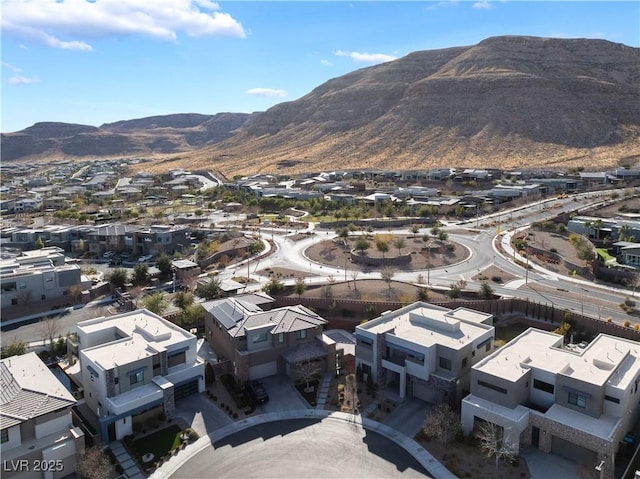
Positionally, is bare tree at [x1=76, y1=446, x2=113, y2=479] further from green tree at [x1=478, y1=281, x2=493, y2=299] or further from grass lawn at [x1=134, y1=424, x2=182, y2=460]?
green tree at [x1=478, y1=281, x2=493, y2=299]

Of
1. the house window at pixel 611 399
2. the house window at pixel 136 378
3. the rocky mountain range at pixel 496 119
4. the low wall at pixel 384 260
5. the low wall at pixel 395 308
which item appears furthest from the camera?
the rocky mountain range at pixel 496 119

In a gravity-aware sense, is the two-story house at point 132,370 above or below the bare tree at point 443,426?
above

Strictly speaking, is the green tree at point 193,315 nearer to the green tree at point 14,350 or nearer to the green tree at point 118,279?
the green tree at point 14,350

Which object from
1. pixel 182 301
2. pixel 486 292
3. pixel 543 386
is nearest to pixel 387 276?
pixel 486 292

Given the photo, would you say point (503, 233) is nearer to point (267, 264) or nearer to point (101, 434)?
point (267, 264)

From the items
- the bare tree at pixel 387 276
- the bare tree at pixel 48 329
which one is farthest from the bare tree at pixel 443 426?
the bare tree at pixel 48 329

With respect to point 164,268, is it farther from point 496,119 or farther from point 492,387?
point 496,119
